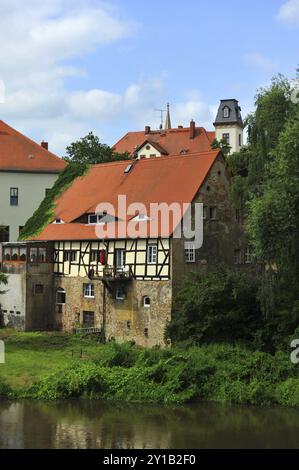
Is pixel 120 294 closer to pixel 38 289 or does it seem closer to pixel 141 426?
pixel 38 289

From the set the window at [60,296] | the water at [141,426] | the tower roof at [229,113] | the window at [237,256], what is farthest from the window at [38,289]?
the tower roof at [229,113]

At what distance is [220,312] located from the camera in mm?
36219

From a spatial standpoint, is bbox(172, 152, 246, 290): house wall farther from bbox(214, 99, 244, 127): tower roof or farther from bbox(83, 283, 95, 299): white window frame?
bbox(214, 99, 244, 127): tower roof

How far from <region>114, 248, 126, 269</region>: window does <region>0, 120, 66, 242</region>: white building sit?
19.0 m

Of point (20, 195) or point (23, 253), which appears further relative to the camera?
point (20, 195)

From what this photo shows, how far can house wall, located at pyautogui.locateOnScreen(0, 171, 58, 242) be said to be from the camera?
6009 cm

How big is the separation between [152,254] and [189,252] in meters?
1.93

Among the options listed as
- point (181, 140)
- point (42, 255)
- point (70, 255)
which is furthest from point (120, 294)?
point (181, 140)

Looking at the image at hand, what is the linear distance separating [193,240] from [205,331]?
577cm

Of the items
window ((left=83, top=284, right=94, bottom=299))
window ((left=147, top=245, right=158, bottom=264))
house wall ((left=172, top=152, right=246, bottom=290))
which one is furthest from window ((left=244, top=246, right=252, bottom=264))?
window ((left=83, top=284, right=94, bottom=299))

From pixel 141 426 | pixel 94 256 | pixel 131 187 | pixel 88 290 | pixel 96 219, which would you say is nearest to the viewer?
pixel 141 426

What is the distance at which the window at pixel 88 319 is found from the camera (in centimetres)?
4338
